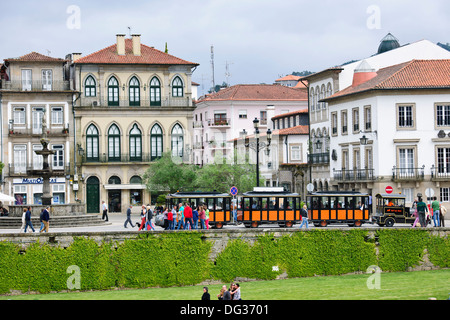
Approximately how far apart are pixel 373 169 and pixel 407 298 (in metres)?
36.1

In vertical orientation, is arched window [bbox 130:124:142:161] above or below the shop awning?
above

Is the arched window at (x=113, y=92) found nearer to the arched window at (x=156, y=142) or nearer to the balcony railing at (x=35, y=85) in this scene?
the balcony railing at (x=35, y=85)

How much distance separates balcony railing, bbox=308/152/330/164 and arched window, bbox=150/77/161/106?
13.7 meters

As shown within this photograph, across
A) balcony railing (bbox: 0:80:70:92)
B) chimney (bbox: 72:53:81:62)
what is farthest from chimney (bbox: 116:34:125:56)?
balcony railing (bbox: 0:80:70:92)

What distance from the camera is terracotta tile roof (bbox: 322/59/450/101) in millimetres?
63156

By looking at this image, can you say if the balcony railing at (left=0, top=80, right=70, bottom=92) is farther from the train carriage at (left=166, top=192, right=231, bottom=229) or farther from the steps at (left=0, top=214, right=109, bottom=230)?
the train carriage at (left=166, top=192, right=231, bottom=229)

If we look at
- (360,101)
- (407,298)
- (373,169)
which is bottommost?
(407,298)

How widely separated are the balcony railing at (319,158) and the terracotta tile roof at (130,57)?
12.6 m

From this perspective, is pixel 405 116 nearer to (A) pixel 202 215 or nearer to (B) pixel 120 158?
(A) pixel 202 215

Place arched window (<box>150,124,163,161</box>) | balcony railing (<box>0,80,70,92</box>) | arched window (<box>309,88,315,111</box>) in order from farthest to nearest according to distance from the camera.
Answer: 1. arched window (<box>309,88,315,111</box>)
2. arched window (<box>150,124,163,161</box>)
3. balcony railing (<box>0,80,70,92</box>)

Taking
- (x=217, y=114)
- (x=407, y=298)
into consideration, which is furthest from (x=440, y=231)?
(x=217, y=114)

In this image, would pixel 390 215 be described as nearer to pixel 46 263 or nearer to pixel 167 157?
pixel 46 263

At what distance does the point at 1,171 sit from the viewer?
7294 centimetres

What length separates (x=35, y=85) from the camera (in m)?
75.9
